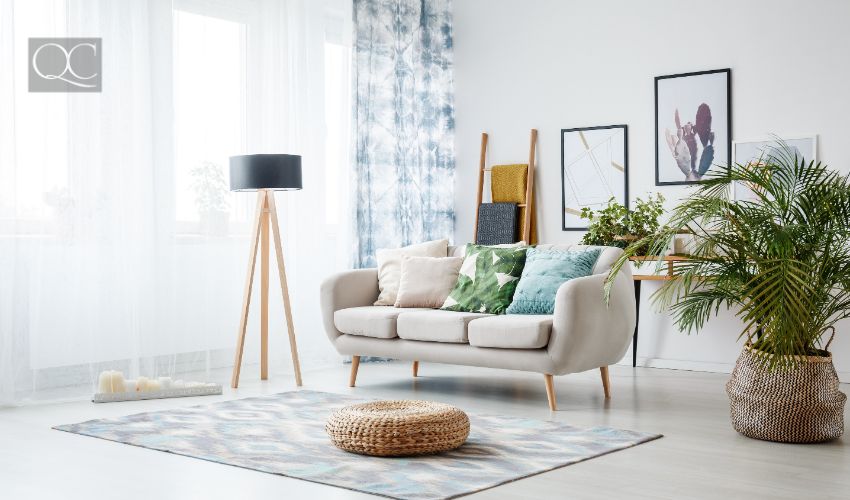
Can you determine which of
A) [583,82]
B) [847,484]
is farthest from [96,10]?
[847,484]

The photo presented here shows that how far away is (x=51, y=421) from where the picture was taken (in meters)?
4.37

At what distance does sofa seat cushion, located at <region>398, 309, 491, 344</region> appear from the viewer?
4875 millimetres

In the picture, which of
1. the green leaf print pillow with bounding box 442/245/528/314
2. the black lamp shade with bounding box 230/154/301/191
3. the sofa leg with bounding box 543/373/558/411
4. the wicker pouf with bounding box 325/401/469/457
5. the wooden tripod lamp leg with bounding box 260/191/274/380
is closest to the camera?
the wicker pouf with bounding box 325/401/469/457

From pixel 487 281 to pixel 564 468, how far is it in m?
1.90

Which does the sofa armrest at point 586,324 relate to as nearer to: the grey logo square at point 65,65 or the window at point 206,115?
the window at point 206,115

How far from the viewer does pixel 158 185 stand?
5543 millimetres

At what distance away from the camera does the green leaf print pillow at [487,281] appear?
201 inches

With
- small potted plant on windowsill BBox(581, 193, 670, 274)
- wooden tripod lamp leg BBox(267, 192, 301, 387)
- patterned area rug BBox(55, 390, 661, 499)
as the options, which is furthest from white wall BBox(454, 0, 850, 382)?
patterned area rug BBox(55, 390, 661, 499)

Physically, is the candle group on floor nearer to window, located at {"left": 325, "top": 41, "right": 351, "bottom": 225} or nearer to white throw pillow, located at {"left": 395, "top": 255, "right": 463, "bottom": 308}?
white throw pillow, located at {"left": 395, "top": 255, "right": 463, "bottom": 308}

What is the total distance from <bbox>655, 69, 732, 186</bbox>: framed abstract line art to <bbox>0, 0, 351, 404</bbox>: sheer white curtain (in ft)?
7.16

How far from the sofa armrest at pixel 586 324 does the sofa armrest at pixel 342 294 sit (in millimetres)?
1426

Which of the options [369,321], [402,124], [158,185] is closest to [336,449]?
[369,321]

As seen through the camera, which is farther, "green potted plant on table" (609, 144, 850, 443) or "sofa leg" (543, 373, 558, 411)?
"sofa leg" (543, 373, 558, 411)

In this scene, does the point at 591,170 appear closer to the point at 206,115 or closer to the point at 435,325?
the point at 435,325
